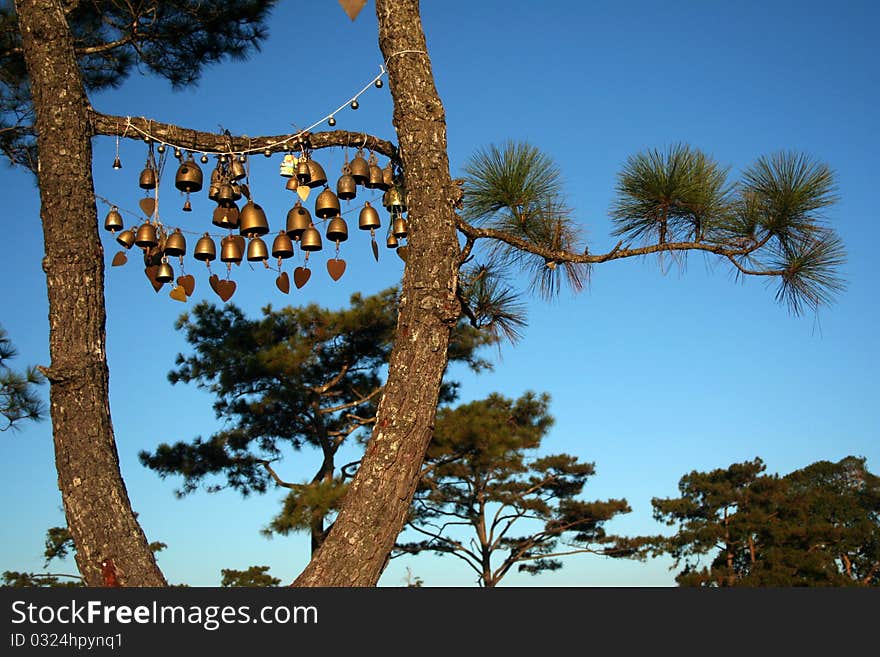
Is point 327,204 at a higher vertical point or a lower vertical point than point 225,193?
lower

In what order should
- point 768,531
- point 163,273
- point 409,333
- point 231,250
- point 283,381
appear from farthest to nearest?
point 768,531 → point 283,381 → point 163,273 → point 231,250 → point 409,333

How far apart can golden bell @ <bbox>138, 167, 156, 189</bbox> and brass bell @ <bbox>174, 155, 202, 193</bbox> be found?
17 centimetres

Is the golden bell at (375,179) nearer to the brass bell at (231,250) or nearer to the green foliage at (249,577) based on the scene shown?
the brass bell at (231,250)

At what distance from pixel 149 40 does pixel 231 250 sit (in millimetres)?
3644

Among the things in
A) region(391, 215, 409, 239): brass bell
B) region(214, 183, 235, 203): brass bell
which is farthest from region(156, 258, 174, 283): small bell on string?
region(391, 215, 409, 239): brass bell

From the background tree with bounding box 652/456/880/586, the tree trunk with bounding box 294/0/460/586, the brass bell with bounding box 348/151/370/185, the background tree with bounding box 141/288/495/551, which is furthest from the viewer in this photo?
the background tree with bounding box 652/456/880/586

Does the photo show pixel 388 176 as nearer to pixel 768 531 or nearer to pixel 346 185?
pixel 346 185

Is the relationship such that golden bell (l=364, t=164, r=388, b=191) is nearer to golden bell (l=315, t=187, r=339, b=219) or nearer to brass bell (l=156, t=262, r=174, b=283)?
golden bell (l=315, t=187, r=339, b=219)

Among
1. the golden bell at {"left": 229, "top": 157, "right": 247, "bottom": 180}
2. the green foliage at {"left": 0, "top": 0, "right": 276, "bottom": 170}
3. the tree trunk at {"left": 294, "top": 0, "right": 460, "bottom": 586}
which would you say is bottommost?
the tree trunk at {"left": 294, "top": 0, "right": 460, "bottom": 586}

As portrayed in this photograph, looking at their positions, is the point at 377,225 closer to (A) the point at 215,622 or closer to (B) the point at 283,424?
(A) the point at 215,622

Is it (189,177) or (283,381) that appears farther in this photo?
(283,381)

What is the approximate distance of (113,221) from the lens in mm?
4586

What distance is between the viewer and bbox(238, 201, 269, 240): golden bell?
14.6ft

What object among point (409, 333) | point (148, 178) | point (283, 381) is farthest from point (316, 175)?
point (283, 381)
